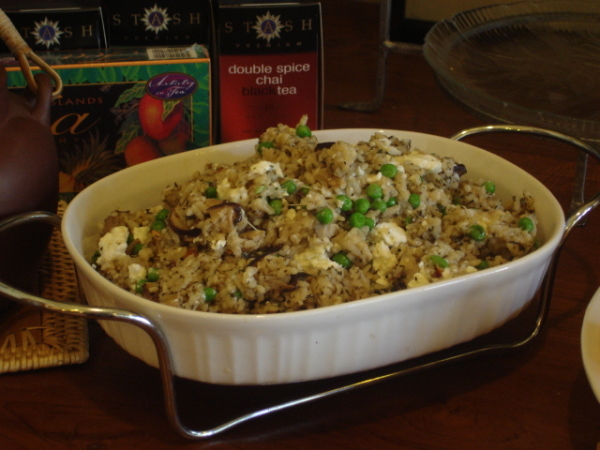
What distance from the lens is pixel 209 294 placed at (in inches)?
29.3

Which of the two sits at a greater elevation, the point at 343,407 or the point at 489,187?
the point at 489,187

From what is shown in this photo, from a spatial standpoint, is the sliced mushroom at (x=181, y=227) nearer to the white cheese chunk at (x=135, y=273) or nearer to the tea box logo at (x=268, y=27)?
the white cheese chunk at (x=135, y=273)

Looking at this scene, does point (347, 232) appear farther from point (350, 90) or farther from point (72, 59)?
point (350, 90)

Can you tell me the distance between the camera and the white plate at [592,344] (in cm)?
70

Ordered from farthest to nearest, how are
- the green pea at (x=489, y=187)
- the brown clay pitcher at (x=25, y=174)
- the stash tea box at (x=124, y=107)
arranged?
the stash tea box at (x=124, y=107), the green pea at (x=489, y=187), the brown clay pitcher at (x=25, y=174)

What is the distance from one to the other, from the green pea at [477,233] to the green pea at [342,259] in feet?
0.59

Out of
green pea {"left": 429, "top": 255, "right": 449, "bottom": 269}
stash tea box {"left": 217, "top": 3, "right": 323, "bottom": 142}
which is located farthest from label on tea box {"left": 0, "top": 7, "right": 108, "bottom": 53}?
green pea {"left": 429, "top": 255, "right": 449, "bottom": 269}

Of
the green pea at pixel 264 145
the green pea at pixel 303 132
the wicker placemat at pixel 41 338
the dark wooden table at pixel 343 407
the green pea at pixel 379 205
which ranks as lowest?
the dark wooden table at pixel 343 407

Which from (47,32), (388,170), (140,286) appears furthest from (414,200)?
(47,32)

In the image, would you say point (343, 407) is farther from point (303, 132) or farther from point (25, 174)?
point (25, 174)

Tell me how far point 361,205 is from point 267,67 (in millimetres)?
593

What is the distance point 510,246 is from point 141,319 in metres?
0.50

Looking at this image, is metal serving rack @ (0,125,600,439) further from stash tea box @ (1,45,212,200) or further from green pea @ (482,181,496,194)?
stash tea box @ (1,45,212,200)

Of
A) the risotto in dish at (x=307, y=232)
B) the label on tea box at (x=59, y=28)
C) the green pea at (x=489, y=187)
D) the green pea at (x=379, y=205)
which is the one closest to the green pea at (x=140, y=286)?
the risotto in dish at (x=307, y=232)
